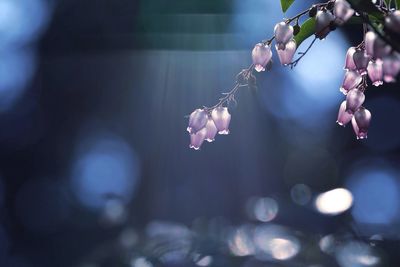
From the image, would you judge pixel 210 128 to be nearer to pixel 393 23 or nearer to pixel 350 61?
pixel 350 61

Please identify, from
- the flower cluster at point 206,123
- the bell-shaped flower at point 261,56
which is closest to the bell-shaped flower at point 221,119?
the flower cluster at point 206,123

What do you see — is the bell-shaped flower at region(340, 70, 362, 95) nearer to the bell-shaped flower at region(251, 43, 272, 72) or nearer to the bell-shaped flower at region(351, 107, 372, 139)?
the bell-shaped flower at region(351, 107, 372, 139)

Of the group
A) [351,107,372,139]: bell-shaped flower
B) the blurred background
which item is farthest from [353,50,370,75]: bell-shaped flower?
the blurred background

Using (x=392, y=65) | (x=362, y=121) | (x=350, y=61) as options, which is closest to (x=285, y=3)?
(x=350, y=61)

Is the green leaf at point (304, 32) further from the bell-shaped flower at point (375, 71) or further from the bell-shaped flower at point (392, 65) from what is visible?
the bell-shaped flower at point (392, 65)

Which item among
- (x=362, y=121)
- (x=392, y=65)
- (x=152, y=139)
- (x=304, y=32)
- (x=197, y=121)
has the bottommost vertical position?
(x=392, y=65)

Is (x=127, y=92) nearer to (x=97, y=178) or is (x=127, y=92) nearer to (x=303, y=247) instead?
(x=97, y=178)
